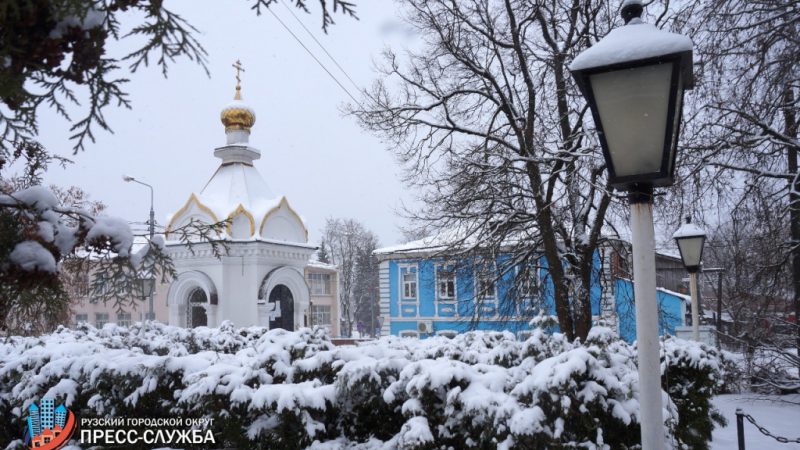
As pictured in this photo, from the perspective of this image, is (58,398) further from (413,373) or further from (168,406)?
(413,373)

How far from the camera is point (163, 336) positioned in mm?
9406

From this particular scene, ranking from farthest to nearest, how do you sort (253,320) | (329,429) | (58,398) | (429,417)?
(253,320) < (58,398) < (329,429) < (429,417)

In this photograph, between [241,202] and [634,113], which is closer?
[634,113]

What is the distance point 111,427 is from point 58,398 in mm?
854

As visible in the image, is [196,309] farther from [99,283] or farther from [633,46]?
[633,46]

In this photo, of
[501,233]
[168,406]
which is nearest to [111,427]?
[168,406]

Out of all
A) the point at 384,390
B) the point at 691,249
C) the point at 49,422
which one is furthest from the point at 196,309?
the point at 691,249

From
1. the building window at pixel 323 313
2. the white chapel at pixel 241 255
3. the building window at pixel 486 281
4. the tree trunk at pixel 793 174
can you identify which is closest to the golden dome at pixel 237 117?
the white chapel at pixel 241 255

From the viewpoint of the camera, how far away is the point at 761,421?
10180mm

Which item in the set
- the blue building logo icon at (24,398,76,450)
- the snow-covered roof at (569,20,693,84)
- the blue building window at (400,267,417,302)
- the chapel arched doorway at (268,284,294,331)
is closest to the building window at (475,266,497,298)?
the blue building logo icon at (24,398,76,450)

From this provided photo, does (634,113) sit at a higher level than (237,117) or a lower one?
lower

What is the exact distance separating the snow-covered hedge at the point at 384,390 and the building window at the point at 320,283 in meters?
45.7

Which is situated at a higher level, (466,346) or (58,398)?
(466,346)

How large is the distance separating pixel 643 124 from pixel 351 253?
56.3m
